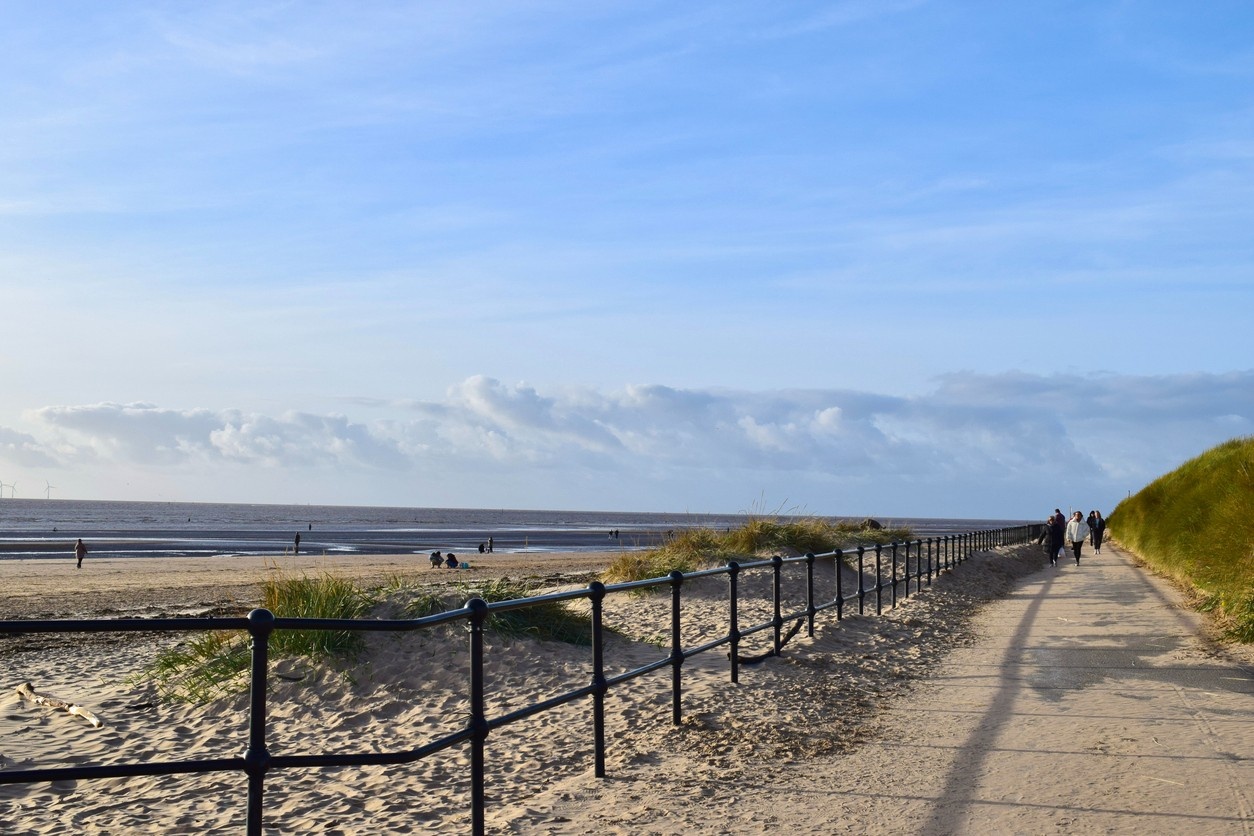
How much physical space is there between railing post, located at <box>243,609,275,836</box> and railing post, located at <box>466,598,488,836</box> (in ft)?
3.71

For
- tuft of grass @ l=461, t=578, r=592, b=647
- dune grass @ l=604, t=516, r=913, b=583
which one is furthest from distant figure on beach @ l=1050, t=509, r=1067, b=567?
tuft of grass @ l=461, t=578, r=592, b=647

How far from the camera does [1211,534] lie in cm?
1784

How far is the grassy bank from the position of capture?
13.7 metres

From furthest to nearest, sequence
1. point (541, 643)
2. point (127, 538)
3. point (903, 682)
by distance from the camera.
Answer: point (127, 538), point (541, 643), point (903, 682)

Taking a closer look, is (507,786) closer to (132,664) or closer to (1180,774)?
(1180,774)

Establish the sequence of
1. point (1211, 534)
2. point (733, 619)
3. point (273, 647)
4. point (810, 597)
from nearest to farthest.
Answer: point (733, 619)
point (273, 647)
point (810, 597)
point (1211, 534)

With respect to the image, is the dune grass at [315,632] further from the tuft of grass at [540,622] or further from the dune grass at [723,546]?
the dune grass at [723,546]

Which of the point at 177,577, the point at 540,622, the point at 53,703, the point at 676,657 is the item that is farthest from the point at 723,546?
the point at 177,577

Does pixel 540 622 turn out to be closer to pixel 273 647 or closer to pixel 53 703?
pixel 273 647

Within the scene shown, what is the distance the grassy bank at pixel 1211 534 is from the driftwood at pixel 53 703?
1151cm

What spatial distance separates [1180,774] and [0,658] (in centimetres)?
1288

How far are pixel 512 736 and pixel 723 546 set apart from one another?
41.5 ft

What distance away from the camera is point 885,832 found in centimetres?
535

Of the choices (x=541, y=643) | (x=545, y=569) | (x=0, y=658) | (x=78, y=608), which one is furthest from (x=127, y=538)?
(x=541, y=643)
